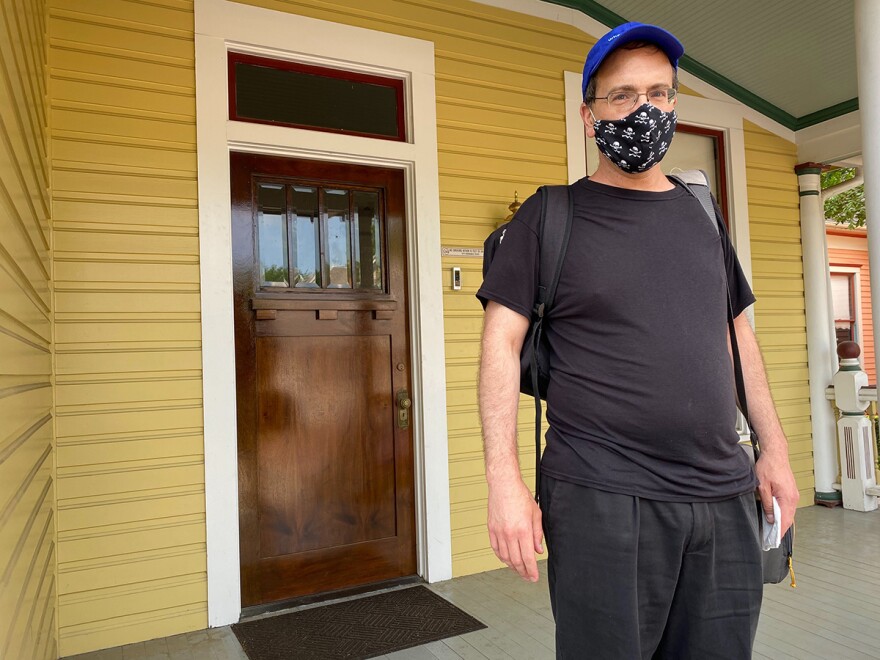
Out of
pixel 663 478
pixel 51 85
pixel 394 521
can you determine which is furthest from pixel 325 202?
pixel 663 478

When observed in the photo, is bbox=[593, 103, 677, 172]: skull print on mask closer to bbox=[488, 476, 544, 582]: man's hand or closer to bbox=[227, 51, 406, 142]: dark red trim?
bbox=[488, 476, 544, 582]: man's hand

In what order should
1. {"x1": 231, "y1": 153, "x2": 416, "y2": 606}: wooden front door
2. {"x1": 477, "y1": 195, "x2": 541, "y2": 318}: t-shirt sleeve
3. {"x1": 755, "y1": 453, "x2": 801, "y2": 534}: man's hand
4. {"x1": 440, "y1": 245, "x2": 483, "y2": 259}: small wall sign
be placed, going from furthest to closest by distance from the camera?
{"x1": 440, "y1": 245, "x2": 483, "y2": 259}: small wall sign → {"x1": 231, "y1": 153, "x2": 416, "y2": 606}: wooden front door → {"x1": 755, "y1": 453, "x2": 801, "y2": 534}: man's hand → {"x1": 477, "y1": 195, "x2": 541, "y2": 318}: t-shirt sleeve

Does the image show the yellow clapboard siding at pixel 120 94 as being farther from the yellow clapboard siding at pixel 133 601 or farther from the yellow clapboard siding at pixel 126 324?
the yellow clapboard siding at pixel 133 601

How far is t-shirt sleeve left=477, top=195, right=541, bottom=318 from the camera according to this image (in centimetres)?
140

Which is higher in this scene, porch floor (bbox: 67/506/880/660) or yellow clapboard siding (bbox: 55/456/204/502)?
yellow clapboard siding (bbox: 55/456/204/502)

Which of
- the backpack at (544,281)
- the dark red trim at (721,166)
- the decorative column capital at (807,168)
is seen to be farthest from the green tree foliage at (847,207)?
the backpack at (544,281)

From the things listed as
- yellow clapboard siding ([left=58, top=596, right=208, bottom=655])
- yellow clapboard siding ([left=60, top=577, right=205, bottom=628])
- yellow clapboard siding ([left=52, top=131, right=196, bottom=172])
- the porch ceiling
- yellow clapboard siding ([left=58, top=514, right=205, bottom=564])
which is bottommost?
yellow clapboard siding ([left=58, top=596, right=208, bottom=655])

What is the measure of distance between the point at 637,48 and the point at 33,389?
1.93 m

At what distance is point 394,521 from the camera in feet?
12.2

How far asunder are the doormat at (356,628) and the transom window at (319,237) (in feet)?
5.31

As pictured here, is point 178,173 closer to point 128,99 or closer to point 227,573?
point 128,99

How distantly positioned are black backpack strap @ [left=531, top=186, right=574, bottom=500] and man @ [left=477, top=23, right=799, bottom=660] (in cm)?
2

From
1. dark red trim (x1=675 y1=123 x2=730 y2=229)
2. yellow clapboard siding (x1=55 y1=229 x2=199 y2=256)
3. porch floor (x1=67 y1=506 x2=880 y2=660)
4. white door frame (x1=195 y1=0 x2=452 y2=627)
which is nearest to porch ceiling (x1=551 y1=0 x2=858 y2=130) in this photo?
dark red trim (x1=675 y1=123 x2=730 y2=229)

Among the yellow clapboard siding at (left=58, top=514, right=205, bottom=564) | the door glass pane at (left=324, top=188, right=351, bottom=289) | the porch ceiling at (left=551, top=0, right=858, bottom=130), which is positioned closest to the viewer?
the yellow clapboard siding at (left=58, top=514, right=205, bottom=564)
